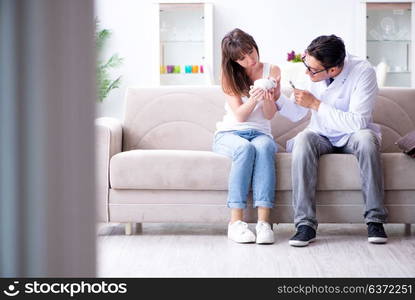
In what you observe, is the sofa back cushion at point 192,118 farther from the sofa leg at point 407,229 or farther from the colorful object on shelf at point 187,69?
the colorful object on shelf at point 187,69

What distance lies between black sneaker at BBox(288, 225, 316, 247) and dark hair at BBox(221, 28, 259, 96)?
696mm

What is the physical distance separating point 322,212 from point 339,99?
0.51 meters

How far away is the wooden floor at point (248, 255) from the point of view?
235 centimetres

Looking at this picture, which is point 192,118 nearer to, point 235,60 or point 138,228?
point 235,60

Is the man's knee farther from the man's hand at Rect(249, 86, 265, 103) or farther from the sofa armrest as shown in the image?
A: the sofa armrest

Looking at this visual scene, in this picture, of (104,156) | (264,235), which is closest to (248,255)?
(264,235)

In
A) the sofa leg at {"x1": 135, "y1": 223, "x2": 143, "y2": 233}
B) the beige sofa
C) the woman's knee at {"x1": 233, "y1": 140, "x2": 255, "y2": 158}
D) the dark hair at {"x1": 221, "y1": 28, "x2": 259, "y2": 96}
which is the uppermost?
the dark hair at {"x1": 221, "y1": 28, "x2": 259, "y2": 96}

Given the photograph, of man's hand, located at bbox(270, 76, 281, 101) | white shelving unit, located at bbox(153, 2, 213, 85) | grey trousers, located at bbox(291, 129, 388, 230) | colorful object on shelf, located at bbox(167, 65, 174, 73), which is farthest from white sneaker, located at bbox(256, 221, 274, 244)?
colorful object on shelf, located at bbox(167, 65, 174, 73)

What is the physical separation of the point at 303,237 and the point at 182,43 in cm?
427

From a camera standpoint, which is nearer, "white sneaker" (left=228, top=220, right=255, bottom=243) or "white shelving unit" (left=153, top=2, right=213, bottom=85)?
"white sneaker" (left=228, top=220, right=255, bottom=243)

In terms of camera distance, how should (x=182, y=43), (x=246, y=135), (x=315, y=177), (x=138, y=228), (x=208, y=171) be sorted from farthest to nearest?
1. (x=182, y=43)
2. (x=138, y=228)
3. (x=246, y=135)
4. (x=208, y=171)
5. (x=315, y=177)

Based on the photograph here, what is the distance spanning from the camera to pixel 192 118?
355cm

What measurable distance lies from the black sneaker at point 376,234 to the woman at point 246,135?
1.36 ft

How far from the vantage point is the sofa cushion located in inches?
116
